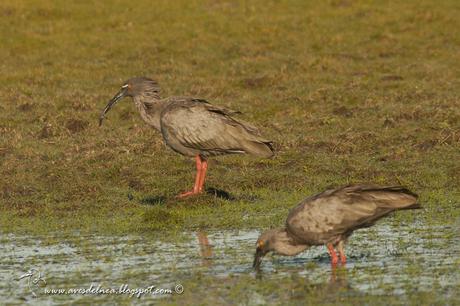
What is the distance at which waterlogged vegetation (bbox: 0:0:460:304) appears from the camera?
392 inches

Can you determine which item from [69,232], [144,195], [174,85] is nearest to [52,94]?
[174,85]

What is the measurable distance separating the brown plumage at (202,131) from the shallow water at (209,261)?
1.68m

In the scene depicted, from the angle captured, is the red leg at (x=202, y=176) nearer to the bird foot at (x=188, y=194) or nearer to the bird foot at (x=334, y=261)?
the bird foot at (x=188, y=194)

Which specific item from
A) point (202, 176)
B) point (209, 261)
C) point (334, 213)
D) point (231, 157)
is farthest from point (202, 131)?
point (334, 213)

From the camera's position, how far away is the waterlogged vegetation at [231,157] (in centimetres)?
996

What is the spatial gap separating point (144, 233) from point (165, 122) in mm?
1860

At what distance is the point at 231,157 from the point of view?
622 inches

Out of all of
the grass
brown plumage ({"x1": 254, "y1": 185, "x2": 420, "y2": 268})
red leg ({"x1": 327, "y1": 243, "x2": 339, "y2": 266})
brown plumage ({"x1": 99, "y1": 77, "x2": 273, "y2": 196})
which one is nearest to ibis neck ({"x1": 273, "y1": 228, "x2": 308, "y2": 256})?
brown plumage ({"x1": 254, "y1": 185, "x2": 420, "y2": 268})

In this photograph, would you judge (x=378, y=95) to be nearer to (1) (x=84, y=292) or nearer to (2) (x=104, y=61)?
(2) (x=104, y=61)

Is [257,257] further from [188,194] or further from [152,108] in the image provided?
[152,108]

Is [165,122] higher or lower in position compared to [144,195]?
higher

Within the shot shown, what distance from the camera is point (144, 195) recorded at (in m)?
14.1

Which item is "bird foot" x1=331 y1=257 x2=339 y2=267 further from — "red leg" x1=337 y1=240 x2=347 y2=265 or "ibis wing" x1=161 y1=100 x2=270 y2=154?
"ibis wing" x1=161 y1=100 x2=270 y2=154

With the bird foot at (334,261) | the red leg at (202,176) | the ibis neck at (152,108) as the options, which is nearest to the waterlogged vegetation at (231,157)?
the bird foot at (334,261)
